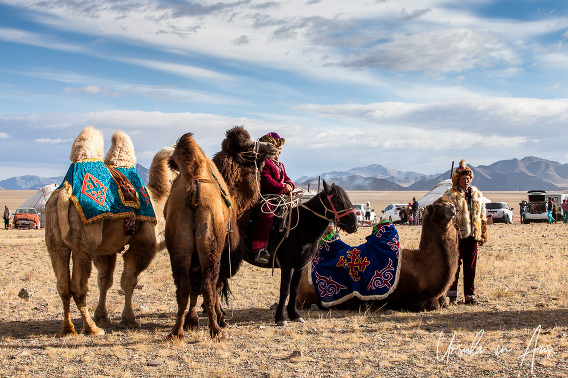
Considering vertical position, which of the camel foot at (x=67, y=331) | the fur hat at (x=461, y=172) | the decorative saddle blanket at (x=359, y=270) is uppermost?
the fur hat at (x=461, y=172)

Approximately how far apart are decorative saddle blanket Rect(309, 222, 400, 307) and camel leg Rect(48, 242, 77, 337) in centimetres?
365

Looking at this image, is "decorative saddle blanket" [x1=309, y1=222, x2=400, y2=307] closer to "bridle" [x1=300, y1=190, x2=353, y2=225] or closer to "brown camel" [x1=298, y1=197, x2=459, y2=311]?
"brown camel" [x1=298, y1=197, x2=459, y2=311]

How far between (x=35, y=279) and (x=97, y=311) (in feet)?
16.3

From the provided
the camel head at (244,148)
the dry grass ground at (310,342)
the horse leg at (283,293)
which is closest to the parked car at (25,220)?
the dry grass ground at (310,342)

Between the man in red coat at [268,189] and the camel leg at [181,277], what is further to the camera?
the man in red coat at [268,189]

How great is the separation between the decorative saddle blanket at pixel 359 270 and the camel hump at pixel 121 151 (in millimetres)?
3183

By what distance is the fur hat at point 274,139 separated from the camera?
8578 millimetres

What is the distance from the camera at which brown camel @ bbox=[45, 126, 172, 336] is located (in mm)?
7059

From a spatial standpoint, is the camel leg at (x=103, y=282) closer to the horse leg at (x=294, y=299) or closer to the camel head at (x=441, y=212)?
the horse leg at (x=294, y=299)

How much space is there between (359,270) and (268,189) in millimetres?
1818

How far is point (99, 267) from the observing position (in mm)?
7953

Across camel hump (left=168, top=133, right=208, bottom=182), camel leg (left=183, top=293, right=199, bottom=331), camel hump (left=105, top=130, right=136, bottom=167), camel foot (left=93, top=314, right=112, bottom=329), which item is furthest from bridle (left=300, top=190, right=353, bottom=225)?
camel foot (left=93, top=314, right=112, bottom=329)

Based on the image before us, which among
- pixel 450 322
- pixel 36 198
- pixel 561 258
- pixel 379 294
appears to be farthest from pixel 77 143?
pixel 36 198

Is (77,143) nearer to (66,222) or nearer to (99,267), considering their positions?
(66,222)
